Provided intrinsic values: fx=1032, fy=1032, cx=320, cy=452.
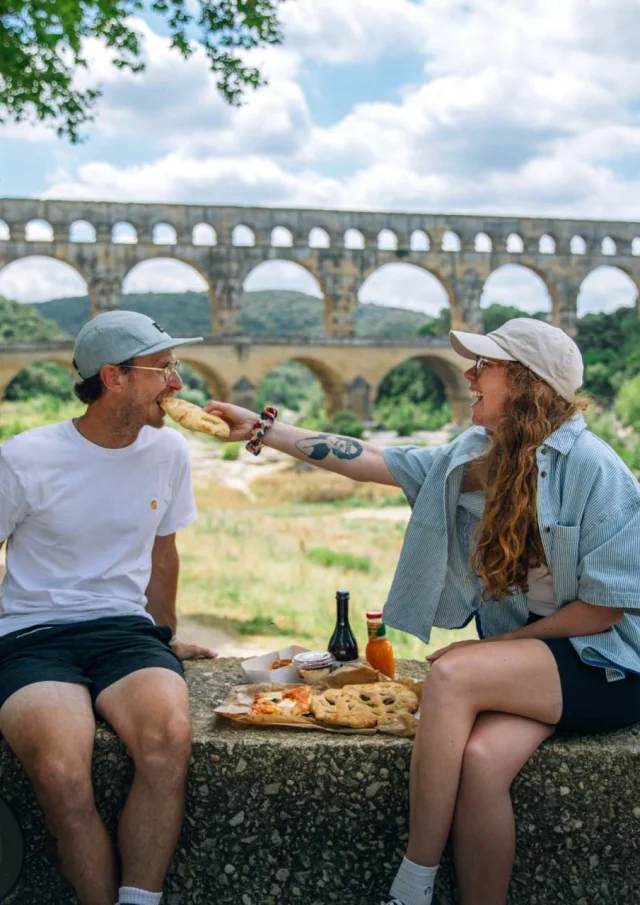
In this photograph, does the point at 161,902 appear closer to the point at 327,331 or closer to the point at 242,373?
the point at 242,373

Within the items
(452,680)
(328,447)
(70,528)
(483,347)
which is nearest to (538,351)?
(483,347)

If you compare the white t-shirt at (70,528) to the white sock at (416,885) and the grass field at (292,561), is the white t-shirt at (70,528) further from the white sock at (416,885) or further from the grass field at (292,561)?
the grass field at (292,561)

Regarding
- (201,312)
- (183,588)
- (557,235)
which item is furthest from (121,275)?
(201,312)

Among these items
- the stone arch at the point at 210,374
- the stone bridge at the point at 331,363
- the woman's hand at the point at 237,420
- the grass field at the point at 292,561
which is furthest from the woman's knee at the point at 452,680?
the stone arch at the point at 210,374

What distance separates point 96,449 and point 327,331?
30.5m

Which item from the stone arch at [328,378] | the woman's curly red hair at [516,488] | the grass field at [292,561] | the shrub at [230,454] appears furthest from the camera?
the stone arch at [328,378]

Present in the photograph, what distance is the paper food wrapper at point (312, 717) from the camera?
270cm

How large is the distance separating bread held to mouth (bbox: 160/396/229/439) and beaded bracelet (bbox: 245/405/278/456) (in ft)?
0.27

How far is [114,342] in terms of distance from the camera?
9.97ft

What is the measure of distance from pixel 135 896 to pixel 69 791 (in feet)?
0.94

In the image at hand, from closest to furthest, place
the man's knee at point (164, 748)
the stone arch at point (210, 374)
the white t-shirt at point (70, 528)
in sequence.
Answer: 1. the man's knee at point (164, 748)
2. the white t-shirt at point (70, 528)
3. the stone arch at point (210, 374)

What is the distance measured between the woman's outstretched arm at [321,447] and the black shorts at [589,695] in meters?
0.73

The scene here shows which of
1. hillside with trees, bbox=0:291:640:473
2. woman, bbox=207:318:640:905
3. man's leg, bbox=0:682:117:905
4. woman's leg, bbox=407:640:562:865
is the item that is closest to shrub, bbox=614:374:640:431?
hillside with trees, bbox=0:291:640:473

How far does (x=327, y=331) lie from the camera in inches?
1307
